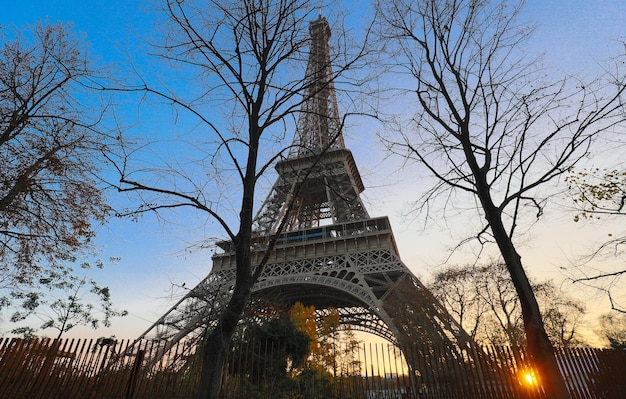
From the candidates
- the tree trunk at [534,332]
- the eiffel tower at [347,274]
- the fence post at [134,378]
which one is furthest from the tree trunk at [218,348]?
the eiffel tower at [347,274]

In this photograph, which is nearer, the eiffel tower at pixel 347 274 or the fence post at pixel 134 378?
the fence post at pixel 134 378

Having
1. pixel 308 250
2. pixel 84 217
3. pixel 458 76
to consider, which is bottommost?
pixel 84 217

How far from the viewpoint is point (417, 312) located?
74.3 ft

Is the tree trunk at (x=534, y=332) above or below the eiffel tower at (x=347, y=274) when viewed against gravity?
below

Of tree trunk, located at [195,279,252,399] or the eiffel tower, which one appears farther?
the eiffel tower

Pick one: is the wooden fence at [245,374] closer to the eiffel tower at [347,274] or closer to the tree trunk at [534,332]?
the tree trunk at [534,332]

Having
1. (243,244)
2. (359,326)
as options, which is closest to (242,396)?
(243,244)

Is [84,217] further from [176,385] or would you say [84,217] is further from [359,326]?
[359,326]

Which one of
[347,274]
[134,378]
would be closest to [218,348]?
[134,378]

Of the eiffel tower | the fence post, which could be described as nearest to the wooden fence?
the fence post

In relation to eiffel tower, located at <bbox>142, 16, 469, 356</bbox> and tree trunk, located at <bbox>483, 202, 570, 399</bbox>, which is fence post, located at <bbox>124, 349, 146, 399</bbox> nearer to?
tree trunk, located at <bbox>483, 202, 570, 399</bbox>

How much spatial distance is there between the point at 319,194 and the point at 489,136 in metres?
32.1

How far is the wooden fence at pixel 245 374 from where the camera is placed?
6.63 metres

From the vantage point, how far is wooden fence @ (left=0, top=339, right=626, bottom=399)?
6.63 meters
